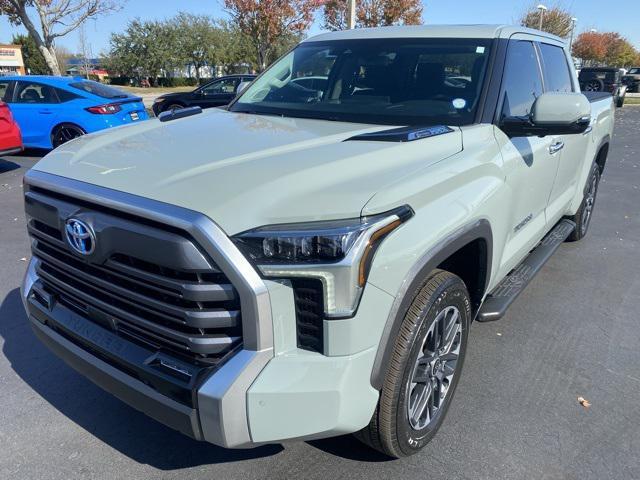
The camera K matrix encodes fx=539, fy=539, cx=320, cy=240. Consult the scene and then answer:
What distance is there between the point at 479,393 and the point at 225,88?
46.2 feet

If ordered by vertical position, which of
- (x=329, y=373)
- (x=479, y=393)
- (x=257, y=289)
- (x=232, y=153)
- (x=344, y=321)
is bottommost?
(x=479, y=393)

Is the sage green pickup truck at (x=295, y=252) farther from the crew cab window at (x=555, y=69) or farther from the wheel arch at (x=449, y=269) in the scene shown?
the crew cab window at (x=555, y=69)

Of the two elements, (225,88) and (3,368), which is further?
(225,88)

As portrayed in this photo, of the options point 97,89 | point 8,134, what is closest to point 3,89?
point 97,89

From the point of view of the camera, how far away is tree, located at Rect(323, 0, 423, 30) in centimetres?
2652

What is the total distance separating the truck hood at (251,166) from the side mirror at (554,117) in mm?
500

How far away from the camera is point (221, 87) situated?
15.5 metres

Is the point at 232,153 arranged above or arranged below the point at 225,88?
above

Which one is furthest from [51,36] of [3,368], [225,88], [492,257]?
[492,257]

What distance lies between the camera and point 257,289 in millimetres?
1717

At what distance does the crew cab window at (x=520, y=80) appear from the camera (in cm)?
311

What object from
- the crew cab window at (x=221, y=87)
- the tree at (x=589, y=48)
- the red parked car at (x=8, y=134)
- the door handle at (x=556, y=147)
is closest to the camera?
the door handle at (x=556, y=147)

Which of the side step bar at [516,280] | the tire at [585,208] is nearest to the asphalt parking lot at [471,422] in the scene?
the side step bar at [516,280]

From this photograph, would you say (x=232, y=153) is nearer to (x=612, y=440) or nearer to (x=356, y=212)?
(x=356, y=212)
